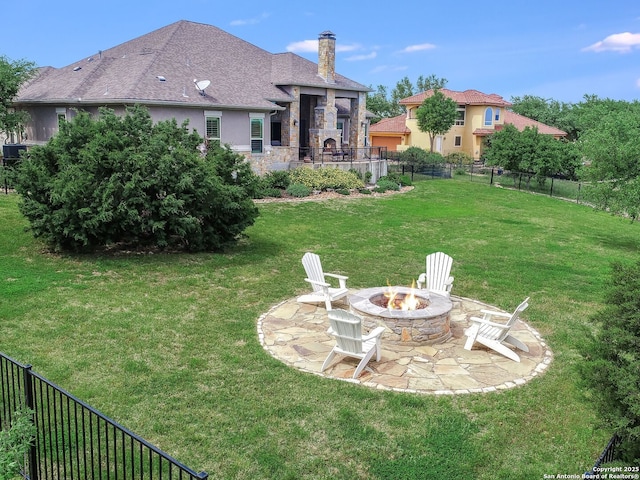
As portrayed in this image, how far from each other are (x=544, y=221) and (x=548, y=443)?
17.9 meters

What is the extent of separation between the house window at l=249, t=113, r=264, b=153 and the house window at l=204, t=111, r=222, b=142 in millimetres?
1877

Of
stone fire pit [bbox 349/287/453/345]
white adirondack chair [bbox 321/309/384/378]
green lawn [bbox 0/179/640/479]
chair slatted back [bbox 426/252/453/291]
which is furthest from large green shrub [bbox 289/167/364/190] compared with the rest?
white adirondack chair [bbox 321/309/384/378]

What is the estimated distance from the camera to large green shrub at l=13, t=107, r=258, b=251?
12.3 metres

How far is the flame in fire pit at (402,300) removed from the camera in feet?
30.1

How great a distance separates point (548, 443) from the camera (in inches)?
240

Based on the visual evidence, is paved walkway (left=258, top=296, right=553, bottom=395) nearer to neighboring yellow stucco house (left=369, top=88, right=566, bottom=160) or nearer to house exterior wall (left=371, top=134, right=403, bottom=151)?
neighboring yellow stucco house (left=369, top=88, right=566, bottom=160)

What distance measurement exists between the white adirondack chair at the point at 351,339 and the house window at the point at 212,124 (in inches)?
731

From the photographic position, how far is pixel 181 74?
25.6m

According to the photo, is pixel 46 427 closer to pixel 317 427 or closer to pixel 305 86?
pixel 317 427

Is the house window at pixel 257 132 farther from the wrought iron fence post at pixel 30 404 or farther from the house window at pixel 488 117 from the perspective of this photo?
the house window at pixel 488 117

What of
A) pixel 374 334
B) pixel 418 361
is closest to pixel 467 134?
pixel 418 361

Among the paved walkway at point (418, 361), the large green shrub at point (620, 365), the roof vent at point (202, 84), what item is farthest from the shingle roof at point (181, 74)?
the large green shrub at point (620, 365)

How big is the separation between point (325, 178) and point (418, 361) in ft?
61.6

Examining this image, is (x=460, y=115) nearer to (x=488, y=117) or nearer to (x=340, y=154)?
(x=488, y=117)
